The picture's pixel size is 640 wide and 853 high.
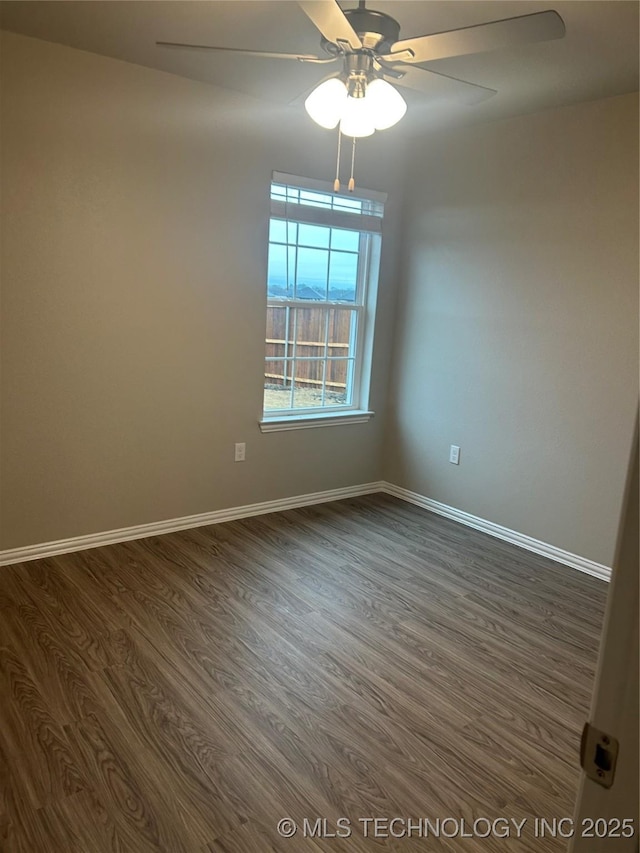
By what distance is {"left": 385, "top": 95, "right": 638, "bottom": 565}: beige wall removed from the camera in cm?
313

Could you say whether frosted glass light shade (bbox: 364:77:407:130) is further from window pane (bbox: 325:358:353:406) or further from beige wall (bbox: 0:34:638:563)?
window pane (bbox: 325:358:353:406)

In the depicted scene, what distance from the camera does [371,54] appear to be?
78.0 inches

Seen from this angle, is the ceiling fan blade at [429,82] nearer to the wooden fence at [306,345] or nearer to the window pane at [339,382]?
the wooden fence at [306,345]

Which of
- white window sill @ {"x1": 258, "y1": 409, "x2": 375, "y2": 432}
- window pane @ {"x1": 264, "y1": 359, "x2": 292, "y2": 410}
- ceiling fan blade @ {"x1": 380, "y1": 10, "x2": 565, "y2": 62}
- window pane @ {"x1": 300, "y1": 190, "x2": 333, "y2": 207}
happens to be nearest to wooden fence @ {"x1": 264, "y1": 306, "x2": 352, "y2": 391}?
window pane @ {"x1": 264, "y1": 359, "x2": 292, "y2": 410}

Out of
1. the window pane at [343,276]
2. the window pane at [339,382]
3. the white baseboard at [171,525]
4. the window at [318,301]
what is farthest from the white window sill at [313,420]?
the window pane at [343,276]

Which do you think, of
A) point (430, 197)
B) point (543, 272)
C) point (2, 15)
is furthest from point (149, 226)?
point (543, 272)

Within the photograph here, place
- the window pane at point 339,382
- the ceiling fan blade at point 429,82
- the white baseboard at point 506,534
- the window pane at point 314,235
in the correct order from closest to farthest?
1. the ceiling fan blade at point 429,82
2. the white baseboard at point 506,534
3. the window pane at point 314,235
4. the window pane at point 339,382

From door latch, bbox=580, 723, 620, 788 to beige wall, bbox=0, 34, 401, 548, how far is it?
2.93 m

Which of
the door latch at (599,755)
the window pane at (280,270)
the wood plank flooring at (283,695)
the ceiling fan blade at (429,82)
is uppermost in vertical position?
the ceiling fan blade at (429,82)

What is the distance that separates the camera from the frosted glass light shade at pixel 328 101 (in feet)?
6.51

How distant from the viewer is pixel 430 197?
4.00 metres

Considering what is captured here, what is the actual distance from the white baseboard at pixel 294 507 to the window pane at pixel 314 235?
1.69 meters

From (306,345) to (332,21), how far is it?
2.35 metres

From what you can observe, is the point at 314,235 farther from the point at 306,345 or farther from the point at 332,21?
the point at 332,21
